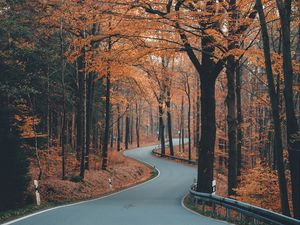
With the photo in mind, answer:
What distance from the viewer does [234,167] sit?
16.9 metres

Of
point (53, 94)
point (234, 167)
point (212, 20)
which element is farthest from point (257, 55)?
point (53, 94)

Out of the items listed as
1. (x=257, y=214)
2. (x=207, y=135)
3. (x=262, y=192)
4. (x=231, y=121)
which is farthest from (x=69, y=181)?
(x=257, y=214)

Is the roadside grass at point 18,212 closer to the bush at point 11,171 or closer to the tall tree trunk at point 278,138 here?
the bush at point 11,171

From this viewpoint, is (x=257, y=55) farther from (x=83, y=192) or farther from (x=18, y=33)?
(x=18, y=33)

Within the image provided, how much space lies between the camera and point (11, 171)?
1452 cm

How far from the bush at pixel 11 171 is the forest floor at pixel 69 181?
2.05 ft

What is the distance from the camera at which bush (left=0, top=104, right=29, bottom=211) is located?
1445cm

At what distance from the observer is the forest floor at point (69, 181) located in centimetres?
1592

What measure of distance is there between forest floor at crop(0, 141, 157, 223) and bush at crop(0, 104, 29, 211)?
0.62 m

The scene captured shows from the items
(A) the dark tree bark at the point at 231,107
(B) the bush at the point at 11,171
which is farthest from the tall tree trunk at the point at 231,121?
(B) the bush at the point at 11,171

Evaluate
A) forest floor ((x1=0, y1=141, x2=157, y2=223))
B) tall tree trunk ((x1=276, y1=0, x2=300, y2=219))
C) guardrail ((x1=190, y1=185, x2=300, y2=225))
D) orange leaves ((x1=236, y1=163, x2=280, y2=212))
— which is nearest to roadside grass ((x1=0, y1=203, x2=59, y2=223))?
forest floor ((x1=0, y1=141, x2=157, y2=223))

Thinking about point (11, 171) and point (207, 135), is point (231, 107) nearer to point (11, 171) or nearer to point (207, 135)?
point (207, 135)

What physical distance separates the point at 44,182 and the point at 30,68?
820 centimetres

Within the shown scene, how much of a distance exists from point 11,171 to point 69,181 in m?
7.09
